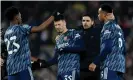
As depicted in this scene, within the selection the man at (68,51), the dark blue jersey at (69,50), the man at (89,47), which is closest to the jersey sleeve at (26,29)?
the man at (68,51)

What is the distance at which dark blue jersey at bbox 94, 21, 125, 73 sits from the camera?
8.45m

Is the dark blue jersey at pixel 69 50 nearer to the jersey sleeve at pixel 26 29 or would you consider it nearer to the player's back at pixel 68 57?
the player's back at pixel 68 57

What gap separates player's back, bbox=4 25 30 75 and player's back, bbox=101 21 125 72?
1.28m

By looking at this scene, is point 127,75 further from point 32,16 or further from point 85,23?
point 85,23

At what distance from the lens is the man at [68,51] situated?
8.84 meters

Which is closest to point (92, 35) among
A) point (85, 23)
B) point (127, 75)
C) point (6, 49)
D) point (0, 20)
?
point (85, 23)

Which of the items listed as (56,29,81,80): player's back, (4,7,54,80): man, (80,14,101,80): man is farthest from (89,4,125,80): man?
(4,7,54,80): man

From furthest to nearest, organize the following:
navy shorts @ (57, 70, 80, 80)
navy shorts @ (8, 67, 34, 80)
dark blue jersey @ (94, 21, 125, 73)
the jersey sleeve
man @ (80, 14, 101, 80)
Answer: man @ (80, 14, 101, 80) → navy shorts @ (57, 70, 80, 80) → the jersey sleeve → navy shorts @ (8, 67, 34, 80) → dark blue jersey @ (94, 21, 125, 73)

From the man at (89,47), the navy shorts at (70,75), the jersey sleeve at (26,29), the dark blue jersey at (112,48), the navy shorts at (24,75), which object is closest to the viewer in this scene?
the dark blue jersey at (112,48)

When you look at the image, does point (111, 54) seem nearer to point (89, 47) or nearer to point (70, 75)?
point (70, 75)

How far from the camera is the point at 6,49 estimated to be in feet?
30.1

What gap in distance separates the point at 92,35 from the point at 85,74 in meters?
0.73

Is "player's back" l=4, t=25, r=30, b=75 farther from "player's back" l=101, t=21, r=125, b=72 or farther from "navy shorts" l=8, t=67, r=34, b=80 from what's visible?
"player's back" l=101, t=21, r=125, b=72

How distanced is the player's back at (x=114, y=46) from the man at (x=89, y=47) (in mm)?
750
